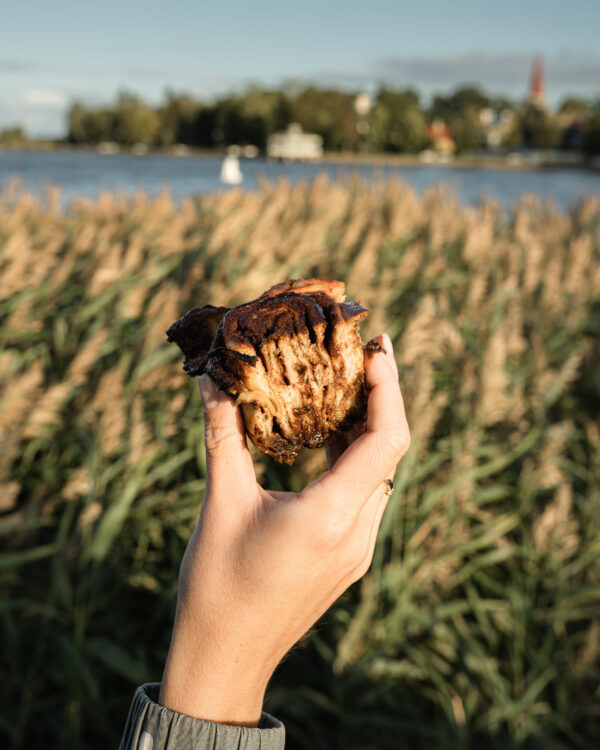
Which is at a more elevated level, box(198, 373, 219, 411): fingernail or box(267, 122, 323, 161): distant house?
box(198, 373, 219, 411): fingernail

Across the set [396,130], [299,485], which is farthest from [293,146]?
[299,485]

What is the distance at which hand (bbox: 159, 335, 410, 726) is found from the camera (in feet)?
3.43

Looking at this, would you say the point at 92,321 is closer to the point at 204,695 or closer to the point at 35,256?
the point at 35,256

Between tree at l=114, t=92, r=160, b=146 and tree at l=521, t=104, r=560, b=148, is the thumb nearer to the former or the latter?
tree at l=114, t=92, r=160, b=146

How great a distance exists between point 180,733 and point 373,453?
1.69 feet

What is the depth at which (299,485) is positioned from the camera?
332cm

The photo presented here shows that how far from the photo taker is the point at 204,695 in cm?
103

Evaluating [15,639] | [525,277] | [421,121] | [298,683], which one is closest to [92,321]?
[15,639]

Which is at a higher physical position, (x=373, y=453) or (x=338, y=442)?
(x=373, y=453)

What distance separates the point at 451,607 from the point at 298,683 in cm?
79

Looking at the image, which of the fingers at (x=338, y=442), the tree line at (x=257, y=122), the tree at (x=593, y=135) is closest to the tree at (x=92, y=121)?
the tree line at (x=257, y=122)

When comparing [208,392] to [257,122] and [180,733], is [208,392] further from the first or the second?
[257,122]

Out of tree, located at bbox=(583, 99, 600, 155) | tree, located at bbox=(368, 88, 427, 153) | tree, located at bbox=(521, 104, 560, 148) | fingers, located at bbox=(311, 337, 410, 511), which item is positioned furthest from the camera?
tree, located at bbox=(521, 104, 560, 148)

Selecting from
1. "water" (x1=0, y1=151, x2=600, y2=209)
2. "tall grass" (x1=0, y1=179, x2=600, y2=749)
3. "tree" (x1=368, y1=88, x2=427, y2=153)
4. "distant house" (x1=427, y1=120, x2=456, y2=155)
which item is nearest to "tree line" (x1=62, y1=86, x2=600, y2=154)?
"tree" (x1=368, y1=88, x2=427, y2=153)
